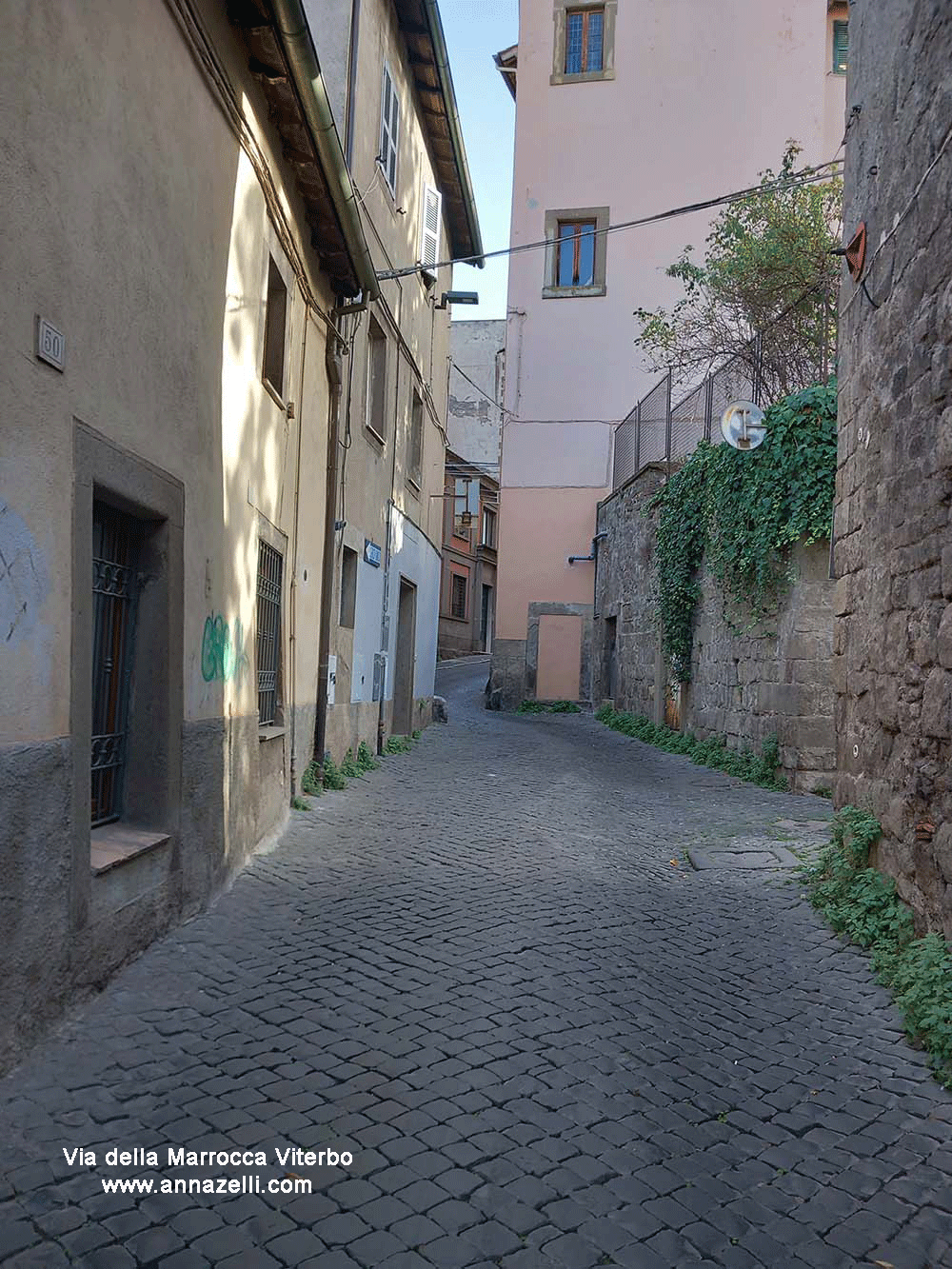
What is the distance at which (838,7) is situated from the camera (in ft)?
74.5

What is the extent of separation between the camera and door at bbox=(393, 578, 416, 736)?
48.8 feet

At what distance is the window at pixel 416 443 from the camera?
14.9 m

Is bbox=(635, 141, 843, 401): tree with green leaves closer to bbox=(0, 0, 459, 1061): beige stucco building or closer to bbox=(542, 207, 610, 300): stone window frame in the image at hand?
bbox=(0, 0, 459, 1061): beige stucco building

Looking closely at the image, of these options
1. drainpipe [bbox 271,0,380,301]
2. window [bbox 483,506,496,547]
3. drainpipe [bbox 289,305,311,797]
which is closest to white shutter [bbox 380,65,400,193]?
drainpipe [bbox 271,0,380,301]

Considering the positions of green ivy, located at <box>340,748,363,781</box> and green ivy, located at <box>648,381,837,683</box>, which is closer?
green ivy, located at <box>648,381,837,683</box>

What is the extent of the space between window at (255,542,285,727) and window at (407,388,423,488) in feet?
23.5

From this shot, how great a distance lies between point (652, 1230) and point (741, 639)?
9.33 meters

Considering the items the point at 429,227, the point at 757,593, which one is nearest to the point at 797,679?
the point at 757,593

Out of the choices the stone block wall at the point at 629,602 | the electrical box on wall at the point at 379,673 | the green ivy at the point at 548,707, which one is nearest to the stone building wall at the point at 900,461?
the electrical box on wall at the point at 379,673

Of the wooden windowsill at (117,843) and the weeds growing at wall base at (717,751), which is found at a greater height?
the wooden windowsill at (117,843)

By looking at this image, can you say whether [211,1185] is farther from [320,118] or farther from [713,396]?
[713,396]

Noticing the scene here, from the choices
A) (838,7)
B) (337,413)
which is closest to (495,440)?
(838,7)

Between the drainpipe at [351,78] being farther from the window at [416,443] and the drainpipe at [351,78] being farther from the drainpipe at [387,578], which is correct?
the window at [416,443]

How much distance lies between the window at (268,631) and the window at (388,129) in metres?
5.49
